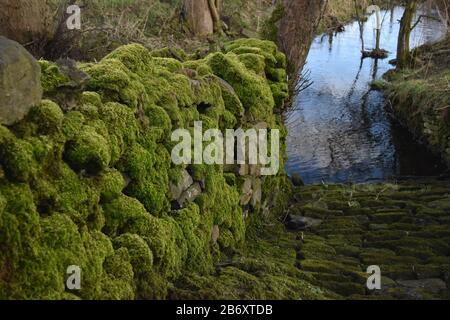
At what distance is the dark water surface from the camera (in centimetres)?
1153

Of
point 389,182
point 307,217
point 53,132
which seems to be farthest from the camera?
point 389,182

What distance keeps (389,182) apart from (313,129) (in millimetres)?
3780

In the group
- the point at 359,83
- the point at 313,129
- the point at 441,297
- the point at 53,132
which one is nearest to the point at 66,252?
the point at 53,132

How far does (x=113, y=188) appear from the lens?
3.54 meters

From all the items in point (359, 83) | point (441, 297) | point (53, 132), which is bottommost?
point (441, 297)

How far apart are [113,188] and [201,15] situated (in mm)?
13593

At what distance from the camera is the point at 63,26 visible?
7809 mm

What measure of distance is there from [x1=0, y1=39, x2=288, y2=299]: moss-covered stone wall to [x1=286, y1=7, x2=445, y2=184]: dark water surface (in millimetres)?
6127

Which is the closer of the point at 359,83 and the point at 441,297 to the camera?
the point at 441,297

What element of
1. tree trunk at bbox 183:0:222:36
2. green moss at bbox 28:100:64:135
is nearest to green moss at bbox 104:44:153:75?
green moss at bbox 28:100:64:135

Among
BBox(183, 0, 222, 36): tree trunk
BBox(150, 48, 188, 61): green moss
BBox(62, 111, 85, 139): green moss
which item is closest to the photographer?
BBox(62, 111, 85, 139): green moss

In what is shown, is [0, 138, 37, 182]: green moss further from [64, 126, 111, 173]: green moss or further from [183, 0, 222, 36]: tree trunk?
[183, 0, 222, 36]: tree trunk

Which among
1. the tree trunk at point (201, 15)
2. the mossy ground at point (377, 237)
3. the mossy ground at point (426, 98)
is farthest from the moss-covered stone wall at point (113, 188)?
the tree trunk at point (201, 15)
